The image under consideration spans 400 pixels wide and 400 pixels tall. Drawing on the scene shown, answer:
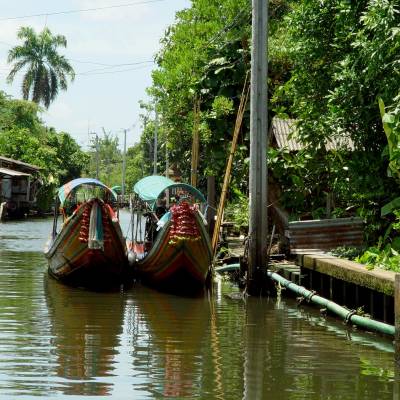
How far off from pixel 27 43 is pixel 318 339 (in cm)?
5980

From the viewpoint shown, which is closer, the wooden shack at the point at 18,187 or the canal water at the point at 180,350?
the canal water at the point at 180,350

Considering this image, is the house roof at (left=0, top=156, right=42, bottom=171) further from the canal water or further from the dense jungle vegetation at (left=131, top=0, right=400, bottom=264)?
the canal water

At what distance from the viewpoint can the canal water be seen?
8.77m

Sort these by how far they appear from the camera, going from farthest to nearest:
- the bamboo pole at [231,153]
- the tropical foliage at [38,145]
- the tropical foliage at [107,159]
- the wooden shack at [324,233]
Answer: the tropical foliage at [107,159], the tropical foliage at [38,145], the bamboo pole at [231,153], the wooden shack at [324,233]

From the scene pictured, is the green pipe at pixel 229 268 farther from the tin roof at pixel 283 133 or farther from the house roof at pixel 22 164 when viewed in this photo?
the house roof at pixel 22 164

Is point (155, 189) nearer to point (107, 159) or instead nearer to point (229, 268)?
point (229, 268)

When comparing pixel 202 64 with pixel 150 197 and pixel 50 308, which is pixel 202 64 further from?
pixel 50 308

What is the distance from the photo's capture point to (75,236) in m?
17.7

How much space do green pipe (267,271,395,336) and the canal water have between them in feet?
0.61

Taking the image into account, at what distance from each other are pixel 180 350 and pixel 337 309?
10.3ft

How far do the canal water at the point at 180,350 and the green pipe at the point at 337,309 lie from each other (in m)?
0.18

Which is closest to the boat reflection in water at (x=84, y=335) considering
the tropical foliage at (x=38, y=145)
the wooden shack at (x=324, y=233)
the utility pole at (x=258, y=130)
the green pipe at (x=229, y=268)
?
the green pipe at (x=229, y=268)

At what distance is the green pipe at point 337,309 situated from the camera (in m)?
11.2

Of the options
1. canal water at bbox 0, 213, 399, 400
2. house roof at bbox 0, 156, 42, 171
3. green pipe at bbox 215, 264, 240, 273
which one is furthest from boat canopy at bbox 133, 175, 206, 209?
house roof at bbox 0, 156, 42, 171
